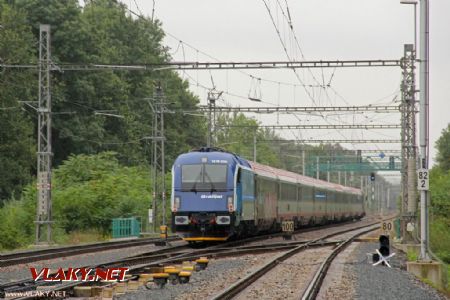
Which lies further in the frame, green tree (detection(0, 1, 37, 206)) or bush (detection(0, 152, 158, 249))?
green tree (detection(0, 1, 37, 206))

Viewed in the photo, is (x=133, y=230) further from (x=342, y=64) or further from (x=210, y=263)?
(x=210, y=263)

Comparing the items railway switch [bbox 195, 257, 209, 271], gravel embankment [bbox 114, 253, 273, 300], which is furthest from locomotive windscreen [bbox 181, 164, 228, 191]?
railway switch [bbox 195, 257, 209, 271]

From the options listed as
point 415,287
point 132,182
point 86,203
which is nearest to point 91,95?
point 132,182

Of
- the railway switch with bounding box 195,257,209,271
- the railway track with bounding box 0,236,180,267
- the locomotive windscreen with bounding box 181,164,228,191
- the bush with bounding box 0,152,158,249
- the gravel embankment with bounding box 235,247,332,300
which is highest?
the locomotive windscreen with bounding box 181,164,228,191

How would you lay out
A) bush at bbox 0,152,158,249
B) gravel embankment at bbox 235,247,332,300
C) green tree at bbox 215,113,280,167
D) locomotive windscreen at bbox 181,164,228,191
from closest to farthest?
1. gravel embankment at bbox 235,247,332,300
2. locomotive windscreen at bbox 181,164,228,191
3. bush at bbox 0,152,158,249
4. green tree at bbox 215,113,280,167

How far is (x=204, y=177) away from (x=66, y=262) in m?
7.27

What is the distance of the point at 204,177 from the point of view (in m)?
29.3

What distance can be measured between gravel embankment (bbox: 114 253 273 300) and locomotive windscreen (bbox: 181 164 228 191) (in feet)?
15.8

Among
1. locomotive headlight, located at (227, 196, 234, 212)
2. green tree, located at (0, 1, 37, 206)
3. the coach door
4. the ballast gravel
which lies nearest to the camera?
the ballast gravel

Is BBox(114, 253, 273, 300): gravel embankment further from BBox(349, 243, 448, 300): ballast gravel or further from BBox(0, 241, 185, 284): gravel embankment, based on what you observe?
BBox(0, 241, 185, 284): gravel embankment

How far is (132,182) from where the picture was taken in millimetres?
51781

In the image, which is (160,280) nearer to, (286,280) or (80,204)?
(286,280)

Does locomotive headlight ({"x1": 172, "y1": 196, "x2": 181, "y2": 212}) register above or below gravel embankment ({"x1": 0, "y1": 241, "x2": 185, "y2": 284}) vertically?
above

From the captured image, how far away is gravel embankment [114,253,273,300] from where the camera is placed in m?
14.9
